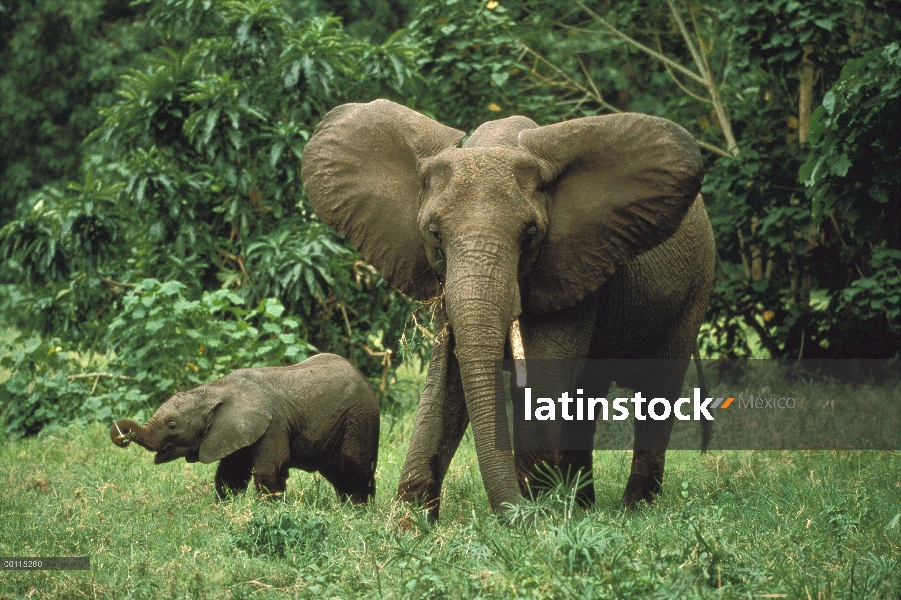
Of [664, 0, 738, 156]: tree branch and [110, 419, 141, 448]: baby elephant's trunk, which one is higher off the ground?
[664, 0, 738, 156]: tree branch

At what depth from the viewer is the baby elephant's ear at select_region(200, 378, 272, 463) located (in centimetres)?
651

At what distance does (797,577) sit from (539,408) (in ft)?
5.35

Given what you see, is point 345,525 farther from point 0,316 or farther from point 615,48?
point 0,316

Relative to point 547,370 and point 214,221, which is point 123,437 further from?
point 214,221

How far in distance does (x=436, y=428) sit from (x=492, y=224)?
1146 mm

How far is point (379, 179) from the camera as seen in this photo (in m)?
5.97

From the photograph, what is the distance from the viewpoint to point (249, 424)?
6531mm

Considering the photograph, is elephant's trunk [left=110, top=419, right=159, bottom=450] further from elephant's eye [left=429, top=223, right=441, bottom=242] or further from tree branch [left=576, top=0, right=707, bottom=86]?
tree branch [left=576, top=0, right=707, bottom=86]

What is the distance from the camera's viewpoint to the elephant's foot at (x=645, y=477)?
7184mm

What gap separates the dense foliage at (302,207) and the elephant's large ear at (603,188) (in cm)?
259

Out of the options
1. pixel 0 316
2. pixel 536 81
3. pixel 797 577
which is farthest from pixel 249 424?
pixel 0 316

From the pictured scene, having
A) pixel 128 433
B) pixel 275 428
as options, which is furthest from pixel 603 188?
pixel 128 433

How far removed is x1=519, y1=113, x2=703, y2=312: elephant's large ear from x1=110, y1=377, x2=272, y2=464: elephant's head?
1852mm

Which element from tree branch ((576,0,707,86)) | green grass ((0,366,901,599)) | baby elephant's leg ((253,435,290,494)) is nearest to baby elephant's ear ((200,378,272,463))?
baby elephant's leg ((253,435,290,494))
